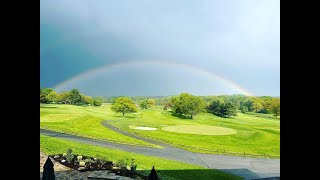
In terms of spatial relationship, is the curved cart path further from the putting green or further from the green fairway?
the putting green

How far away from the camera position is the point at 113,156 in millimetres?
11828

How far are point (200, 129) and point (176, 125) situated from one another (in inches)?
48.7

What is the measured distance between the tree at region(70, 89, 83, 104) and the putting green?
4562mm

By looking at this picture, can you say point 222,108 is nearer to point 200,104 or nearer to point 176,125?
point 200,104

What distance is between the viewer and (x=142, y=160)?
40.2ft

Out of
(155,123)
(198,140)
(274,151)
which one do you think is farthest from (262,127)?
(155,123)

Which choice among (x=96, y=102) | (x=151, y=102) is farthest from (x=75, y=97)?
(x=151, y=102)

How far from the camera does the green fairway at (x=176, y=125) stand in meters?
13.5

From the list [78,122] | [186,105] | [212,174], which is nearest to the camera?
[212,174]

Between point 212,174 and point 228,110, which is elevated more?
point 228,110

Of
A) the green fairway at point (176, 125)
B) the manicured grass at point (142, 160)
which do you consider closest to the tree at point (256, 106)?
the green fairway at point (176, 125)

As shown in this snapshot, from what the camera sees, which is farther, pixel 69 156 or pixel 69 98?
pixel 69 98
